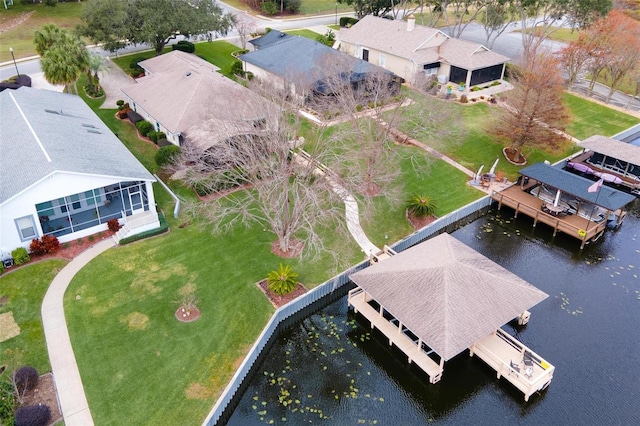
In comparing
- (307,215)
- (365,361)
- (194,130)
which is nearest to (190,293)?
(307,215)

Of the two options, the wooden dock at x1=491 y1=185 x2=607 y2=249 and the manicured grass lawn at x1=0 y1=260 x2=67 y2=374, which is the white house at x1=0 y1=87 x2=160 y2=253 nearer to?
the manicured grass lawn at x1=0 y1=260 x2=67 y2=374

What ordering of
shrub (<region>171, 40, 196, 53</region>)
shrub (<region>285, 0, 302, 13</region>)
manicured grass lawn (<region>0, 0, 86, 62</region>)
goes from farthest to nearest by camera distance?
shrub (<region>285, 0, 302, 13</region>) < manicured grass lawn (<region>0, 0, 86, 62</region>) < shrub (<region>171, 40, 196, 53</region>)

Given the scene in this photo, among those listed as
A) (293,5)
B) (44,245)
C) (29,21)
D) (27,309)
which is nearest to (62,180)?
(44,245)

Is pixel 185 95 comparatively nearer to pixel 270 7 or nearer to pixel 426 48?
pixel 426 48

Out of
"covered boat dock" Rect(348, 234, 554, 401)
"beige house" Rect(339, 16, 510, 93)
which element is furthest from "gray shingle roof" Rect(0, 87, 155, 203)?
"beige house" Rect(339, 16, 510, 93)

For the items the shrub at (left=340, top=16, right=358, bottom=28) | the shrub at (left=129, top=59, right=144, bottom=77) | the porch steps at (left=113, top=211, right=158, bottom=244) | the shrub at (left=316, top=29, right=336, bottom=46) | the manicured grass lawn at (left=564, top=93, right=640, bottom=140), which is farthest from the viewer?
the shrub at (left=340, top=16, right=358, bottom=28)

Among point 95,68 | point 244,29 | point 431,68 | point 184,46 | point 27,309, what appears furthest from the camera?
point 244,29
